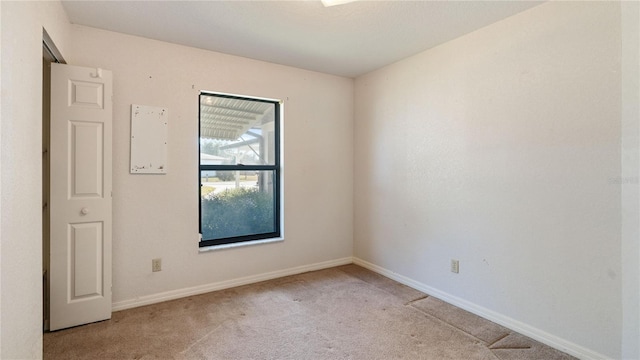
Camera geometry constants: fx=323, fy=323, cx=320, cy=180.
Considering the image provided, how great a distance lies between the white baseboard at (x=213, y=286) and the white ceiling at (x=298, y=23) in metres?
2.34

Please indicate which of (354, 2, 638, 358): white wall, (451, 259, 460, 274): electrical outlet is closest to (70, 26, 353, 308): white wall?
(354, 2, 638, 358): white wall

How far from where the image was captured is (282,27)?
8.84 feet

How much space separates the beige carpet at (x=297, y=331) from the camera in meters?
2.17

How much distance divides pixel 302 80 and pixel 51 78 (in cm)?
230

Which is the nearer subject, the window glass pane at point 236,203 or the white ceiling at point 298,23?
the white ceiling at point 298,23

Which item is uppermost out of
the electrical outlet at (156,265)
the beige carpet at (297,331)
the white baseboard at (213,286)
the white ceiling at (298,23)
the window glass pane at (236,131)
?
the white ceiling at (298,23)

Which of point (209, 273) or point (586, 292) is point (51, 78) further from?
point (586, 292)

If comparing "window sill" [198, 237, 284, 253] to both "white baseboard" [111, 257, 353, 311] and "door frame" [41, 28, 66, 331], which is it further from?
"door frame" [41, 28, 66, 331]

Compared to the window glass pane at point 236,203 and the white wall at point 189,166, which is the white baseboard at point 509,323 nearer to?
the white wall at point 189,166

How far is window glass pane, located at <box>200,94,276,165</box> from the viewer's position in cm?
334

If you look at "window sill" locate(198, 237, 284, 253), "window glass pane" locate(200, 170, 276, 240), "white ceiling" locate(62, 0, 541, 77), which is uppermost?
"white ceiling" locate(62, 0, 541, 77)

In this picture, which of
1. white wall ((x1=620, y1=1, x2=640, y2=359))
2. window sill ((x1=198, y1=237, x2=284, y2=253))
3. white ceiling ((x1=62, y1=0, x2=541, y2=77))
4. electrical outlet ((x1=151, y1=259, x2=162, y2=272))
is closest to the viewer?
white wall ((x1=620, y1=1, x2=640, y2=359))

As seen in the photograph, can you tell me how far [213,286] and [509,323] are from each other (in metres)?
2.65

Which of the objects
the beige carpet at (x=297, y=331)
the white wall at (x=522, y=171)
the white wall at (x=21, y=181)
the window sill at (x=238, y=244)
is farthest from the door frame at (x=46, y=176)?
the white wall at (x=522, y=171)
